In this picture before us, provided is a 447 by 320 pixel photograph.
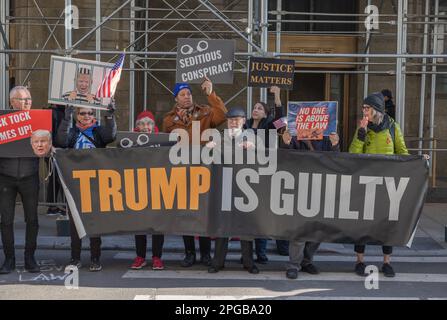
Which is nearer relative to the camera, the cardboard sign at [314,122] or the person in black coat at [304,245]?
the person in black coat at [304,245]

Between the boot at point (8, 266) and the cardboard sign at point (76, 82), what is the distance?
71.5 inches

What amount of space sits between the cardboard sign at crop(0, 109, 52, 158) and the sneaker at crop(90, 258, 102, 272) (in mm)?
1343

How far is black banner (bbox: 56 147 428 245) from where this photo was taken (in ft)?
22.2

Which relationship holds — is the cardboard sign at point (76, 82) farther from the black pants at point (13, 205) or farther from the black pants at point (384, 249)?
the black pants at point (384, 249)

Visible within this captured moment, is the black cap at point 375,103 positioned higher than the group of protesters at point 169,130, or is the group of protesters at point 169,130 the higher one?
the black cap at point 375,103

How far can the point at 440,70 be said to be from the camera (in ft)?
40.2

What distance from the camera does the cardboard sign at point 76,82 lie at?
7059 millimetres

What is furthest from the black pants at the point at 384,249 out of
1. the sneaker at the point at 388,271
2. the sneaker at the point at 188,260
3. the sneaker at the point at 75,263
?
the sneaker at the point at 75,263

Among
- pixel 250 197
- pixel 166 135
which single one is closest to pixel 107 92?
pixel 166 135

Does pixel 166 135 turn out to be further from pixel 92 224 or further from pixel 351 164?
pixel 351 164

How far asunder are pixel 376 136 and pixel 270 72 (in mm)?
1876
